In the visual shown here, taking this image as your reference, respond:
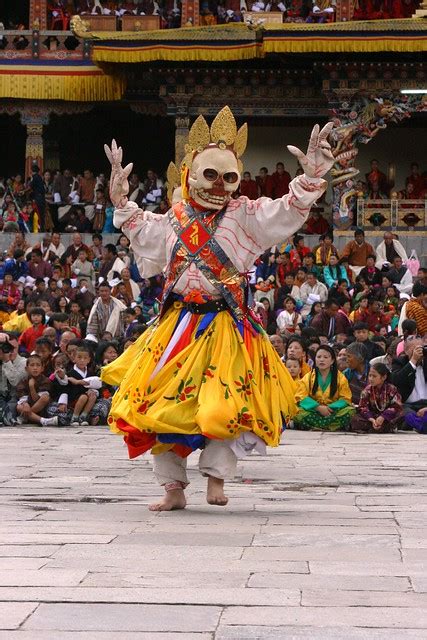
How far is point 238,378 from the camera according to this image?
22.0 ft

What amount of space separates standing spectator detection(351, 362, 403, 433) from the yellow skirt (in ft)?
15.7

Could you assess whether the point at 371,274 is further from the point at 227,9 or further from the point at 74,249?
the point at 227,9

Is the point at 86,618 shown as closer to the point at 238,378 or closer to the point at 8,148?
the point at 238,378

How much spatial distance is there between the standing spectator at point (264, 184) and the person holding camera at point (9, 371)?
9681 millimetres

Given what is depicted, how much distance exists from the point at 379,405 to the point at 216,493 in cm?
530

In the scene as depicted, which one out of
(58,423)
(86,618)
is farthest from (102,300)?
(86,618)

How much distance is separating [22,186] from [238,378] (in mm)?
16529

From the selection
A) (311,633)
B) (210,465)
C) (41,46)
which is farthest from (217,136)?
(41,46)

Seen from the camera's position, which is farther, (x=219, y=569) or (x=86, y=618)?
(x=219, y=569)

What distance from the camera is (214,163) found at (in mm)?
6977

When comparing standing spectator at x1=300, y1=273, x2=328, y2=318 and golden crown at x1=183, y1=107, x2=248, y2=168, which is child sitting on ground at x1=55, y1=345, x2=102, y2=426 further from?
golden crown at x1=183, y1=107, x2=248, y2=168

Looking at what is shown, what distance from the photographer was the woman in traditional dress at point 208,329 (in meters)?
6.58

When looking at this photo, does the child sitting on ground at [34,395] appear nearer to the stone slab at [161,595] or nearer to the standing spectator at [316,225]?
the stone slab at [161,595]

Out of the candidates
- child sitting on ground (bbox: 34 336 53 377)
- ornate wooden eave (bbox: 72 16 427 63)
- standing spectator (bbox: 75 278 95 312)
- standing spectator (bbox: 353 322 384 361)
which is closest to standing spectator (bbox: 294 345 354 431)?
standing spectator (bbox: 353 322 384 361)
